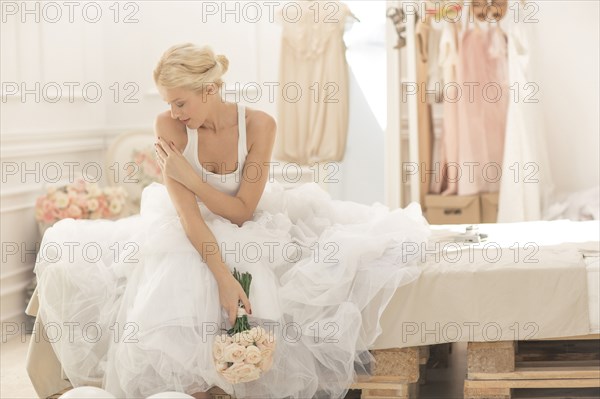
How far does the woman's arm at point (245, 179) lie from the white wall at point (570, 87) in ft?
9.68

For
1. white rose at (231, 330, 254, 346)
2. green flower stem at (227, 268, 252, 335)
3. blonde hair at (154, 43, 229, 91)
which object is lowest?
white rose at (231, 330, 254, 346)

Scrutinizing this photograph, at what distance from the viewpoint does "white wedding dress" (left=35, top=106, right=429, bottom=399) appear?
111 inches

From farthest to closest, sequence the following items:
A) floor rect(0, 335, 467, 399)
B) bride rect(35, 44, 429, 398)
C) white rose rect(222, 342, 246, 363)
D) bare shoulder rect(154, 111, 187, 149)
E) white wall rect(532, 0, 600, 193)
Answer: white wall rect(532, 0, 600, 193) → floor rect(0, 335, 467, 399) → bare shoulder rect(154, 111, 187, 149) → bride rect(35, 44, 429, 398) → white rose rect(222, 342, 246, 363)

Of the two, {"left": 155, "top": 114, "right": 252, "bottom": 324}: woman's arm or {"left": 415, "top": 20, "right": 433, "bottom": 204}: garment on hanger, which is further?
{"left": 415, "top": 20, "right": 433, "bottom": 204}: garment on hanger

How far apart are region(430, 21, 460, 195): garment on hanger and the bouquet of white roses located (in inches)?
118

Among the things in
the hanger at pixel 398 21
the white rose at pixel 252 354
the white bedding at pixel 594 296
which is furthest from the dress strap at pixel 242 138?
the hanger at pixel 398 21

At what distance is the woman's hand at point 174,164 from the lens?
3066 mm

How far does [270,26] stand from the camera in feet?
19.9

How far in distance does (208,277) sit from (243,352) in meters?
0.31

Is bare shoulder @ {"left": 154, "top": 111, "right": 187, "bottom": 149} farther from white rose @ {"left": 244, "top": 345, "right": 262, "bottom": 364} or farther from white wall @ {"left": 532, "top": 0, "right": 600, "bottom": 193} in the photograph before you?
white wall @ {"left": 532, "top": 0, "right": 600, "bottom": 193}

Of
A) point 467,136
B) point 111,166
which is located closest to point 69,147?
point 111,166

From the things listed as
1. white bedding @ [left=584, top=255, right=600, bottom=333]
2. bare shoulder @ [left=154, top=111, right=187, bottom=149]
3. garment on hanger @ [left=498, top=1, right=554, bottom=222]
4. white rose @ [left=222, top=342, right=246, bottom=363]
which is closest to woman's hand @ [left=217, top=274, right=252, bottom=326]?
white rose @ [left=222, top=342, right=246, bottom=363]

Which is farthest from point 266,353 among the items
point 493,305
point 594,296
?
point 594,296

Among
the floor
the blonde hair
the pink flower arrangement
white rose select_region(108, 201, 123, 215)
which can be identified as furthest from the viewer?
white rose select_region(108, 201, 123, 215)
